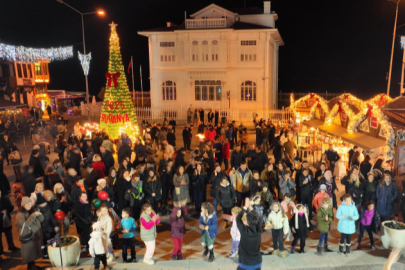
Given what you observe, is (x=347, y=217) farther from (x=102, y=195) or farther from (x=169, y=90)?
(x=169, y=90)

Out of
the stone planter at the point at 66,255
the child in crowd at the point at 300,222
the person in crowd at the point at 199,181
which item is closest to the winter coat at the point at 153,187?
the person in crowd at the point at 199,181

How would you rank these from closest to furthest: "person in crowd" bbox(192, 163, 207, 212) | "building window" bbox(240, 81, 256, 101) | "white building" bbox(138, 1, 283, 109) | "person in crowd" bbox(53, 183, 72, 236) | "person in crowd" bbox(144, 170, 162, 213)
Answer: "person in crowd" bbox(53, 183, 72, 236)
"person in crowd" bbox(144, 170, 162, 213)
"person in crowd" bbox(192, 163, 207, 212)
"white building" bbox(138, 1, 283, 109)
"building window" bbox(240, 81, 256, 101)

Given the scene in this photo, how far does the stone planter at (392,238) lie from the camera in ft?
22.8

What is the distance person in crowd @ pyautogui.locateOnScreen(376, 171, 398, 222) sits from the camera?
764cm

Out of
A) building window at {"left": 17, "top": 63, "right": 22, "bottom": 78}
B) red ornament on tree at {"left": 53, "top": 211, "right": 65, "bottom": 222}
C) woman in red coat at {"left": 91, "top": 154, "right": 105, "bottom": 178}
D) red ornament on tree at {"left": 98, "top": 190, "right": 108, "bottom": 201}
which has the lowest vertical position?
red ornament on tree at {"left": 53, "top": 211, "right": 65, "bottom": 222}

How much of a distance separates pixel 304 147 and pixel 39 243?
10.8 meters

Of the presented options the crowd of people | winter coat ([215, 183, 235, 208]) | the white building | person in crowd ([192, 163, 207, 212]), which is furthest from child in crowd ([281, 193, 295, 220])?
the white building

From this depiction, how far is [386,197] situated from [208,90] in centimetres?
2161

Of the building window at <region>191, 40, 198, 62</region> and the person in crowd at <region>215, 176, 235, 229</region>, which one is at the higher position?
the building window at <region>191, 40, 198, 62</region>

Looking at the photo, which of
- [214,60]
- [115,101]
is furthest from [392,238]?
[214,60]

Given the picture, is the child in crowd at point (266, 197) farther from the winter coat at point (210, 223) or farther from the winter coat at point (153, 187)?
the winter coat at point (153, 187)

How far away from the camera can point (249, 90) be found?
1098 inches

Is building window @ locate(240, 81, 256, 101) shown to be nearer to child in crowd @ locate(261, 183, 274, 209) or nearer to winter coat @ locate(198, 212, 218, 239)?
child in crowd @ locate(261, 183, 274, 209)

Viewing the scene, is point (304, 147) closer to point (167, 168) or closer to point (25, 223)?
point (167, 168)
